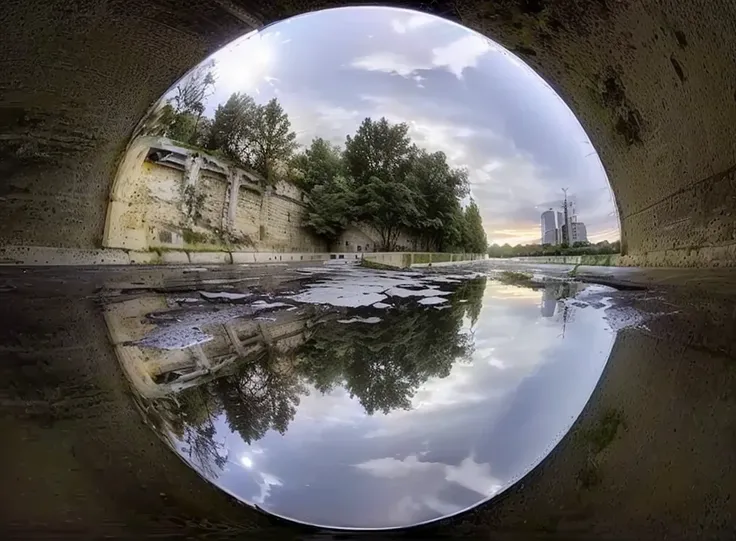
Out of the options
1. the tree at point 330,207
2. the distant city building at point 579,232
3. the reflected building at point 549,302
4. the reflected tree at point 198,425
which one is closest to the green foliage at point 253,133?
the tree at point 330,207

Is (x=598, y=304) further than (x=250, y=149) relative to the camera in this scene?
No

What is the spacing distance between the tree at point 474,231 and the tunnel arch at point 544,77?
2.55ft

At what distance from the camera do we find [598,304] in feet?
5.69

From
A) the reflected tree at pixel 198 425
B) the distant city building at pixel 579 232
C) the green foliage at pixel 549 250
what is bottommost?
the reflected tree at pixel 198 425

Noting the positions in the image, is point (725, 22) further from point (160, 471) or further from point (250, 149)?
point (250, 149)

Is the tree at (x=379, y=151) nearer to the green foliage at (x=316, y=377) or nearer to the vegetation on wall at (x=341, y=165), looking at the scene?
the vegetation on wall at (x=341, y=165)

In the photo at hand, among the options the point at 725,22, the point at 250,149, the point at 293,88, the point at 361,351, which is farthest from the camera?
the point at 250,149

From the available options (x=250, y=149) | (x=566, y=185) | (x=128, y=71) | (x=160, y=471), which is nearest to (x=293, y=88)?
(x=250, y=149)

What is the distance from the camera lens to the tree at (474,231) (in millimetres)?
2600

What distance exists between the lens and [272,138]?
2.55 m

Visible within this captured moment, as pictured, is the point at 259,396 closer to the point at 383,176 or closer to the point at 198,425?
the point at 198,425

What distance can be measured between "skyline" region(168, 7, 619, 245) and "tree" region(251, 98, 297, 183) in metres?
0.06

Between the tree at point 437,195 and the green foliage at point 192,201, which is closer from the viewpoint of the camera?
the tree at point 437,195

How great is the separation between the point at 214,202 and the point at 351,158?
37.9 inches
